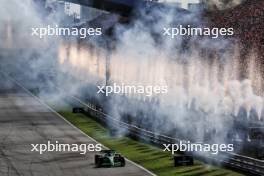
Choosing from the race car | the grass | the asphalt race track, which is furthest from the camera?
the race car

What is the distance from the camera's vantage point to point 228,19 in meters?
71.0

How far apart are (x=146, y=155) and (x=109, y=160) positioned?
4.54m

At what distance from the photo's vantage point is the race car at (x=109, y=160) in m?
35.4

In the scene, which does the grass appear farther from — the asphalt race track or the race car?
the race car

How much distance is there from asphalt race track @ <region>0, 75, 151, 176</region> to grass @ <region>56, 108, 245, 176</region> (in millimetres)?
863

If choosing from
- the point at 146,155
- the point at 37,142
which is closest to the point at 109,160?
the point at 146,155

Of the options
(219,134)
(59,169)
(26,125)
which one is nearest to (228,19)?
(26,125)

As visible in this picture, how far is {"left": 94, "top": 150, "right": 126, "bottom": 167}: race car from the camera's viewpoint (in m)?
35.4

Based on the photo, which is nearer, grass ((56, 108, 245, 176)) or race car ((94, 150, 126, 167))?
grass ((56, 108, 245, 176))

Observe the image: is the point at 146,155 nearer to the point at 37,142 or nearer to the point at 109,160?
the point at 109,160

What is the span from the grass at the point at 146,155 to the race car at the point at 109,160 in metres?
1.41

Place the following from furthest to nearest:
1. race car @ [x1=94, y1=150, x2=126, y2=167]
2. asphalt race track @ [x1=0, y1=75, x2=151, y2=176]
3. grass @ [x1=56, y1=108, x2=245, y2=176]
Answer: race car @ [x1=94, y1=150, x2=126, y2=167]
asphalt race track @ [x1=0, y1=75, x2=151, y2=176]
grass @ [x1=56, y1=108, x2=245, y2=176]

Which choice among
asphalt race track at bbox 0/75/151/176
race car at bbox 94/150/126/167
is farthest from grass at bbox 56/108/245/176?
race car at bbox 94/150/126/167

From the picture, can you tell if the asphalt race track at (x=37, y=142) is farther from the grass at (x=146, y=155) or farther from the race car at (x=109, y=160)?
the grass at (x=146, y=155)
